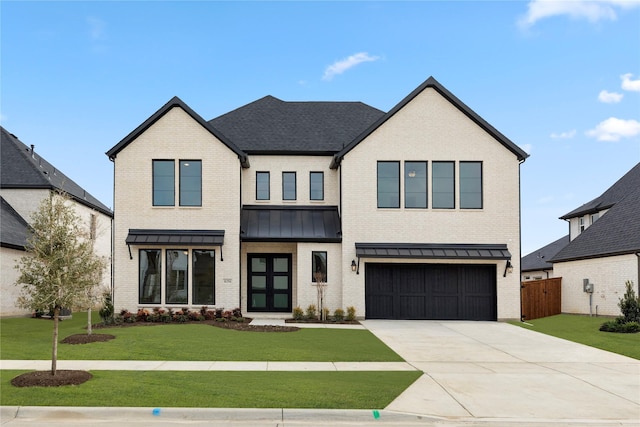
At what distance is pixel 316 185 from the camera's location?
2611cm

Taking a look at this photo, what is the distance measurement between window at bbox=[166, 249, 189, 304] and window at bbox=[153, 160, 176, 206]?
2.28m

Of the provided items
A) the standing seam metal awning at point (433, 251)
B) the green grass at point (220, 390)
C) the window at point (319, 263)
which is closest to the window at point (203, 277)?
the window at point (319, 263)

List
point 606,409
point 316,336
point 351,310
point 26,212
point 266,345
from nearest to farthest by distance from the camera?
point 606,409
point 266,345
point 316,336
point 351,310
point 26,212

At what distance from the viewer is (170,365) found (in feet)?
39.3

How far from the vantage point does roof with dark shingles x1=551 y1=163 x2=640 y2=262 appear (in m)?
24.5

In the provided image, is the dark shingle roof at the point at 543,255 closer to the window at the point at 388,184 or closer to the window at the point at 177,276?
the window at the point at 388,184

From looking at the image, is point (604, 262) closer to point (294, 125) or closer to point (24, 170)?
point (294, 125)

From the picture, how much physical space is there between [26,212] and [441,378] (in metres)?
24.9

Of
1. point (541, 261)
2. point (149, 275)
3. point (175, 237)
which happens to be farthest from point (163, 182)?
point (541, 261)

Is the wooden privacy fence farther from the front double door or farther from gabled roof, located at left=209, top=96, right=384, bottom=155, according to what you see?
gabled roof, located at left=209, top=96, right=384, bottom=155

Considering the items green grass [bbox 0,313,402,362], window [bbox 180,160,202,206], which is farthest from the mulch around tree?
window [bbox 180,160,202,206]

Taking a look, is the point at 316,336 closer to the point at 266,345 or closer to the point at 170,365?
the point at 266,345

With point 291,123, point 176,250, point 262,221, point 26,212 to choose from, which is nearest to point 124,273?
point 176,250

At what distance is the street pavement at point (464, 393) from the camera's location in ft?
26.5
